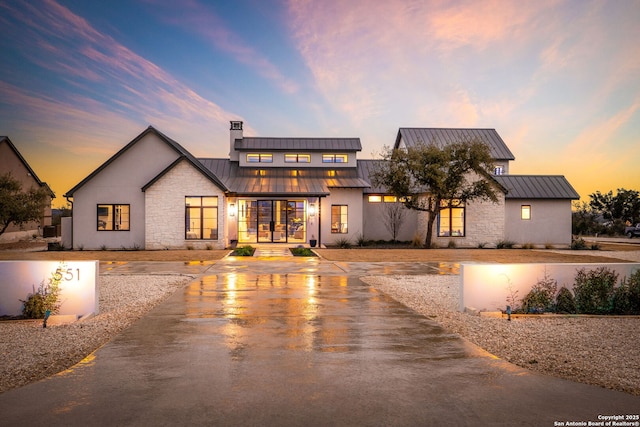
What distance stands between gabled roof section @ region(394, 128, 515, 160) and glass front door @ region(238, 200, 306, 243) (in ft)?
40.2

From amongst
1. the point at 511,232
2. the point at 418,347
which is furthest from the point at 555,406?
the point at 511,232

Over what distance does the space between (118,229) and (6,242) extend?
45.0 ft

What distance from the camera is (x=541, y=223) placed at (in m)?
32.3

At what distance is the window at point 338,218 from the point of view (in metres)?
30.6

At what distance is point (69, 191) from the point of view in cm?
2655

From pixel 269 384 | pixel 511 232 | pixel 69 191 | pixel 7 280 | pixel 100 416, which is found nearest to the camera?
pixel 100 416

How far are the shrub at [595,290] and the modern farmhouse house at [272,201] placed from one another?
1943 centimetres

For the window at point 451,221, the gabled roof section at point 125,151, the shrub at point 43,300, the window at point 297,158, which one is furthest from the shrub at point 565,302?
the window at point 297,158

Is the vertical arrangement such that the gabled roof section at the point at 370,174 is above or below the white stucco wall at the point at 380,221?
above

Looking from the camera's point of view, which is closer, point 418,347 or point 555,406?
point 555,406

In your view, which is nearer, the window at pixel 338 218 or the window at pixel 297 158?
the window at pixel 338 218

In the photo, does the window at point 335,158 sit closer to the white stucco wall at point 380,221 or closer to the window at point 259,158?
the white stucco wall at point 380,221

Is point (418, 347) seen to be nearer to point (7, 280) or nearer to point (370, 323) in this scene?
point (370, 323)

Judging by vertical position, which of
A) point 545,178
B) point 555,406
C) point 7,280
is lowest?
point 555,406
